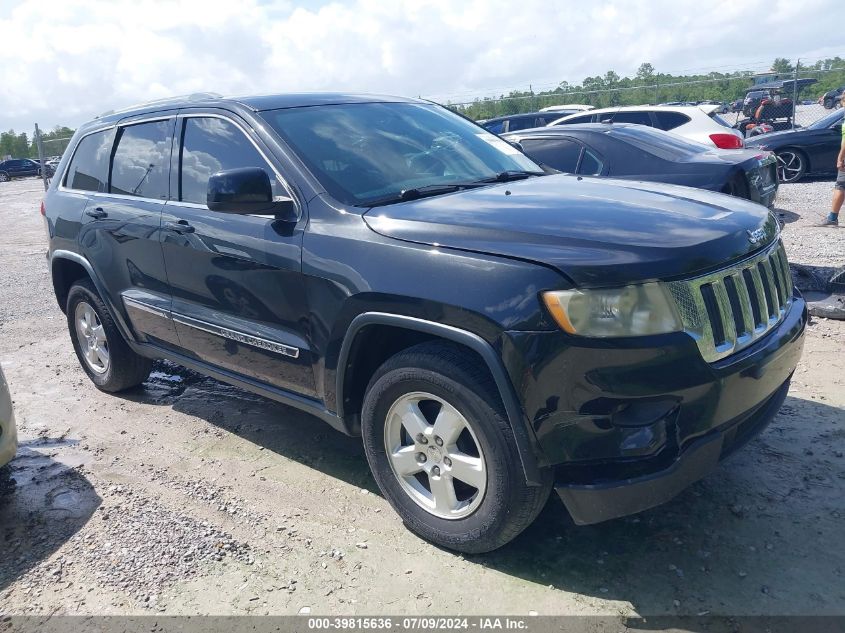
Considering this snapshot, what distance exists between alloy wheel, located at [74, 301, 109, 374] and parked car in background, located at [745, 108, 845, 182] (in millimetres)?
12043

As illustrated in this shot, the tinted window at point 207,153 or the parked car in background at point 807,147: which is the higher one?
the tinted window at point 207,153

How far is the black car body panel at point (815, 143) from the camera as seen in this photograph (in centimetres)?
1367

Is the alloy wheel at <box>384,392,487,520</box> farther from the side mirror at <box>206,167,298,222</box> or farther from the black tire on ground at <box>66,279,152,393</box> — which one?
the black tire on ground at <box>66,279,152,393</box>

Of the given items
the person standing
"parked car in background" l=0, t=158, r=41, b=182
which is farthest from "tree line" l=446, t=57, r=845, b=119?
"parked car in background" l=0, t=158, r=41, b=182

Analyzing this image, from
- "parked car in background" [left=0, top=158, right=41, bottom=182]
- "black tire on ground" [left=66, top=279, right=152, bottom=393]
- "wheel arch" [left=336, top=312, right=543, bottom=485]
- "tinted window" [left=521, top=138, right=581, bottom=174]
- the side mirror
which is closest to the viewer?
"wheel arch" [left=336, top=312, right=543, bottom=485]

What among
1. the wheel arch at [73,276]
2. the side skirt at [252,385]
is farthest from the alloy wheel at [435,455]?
the wheel arch at [73,276]

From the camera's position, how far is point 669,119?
12.7 metres

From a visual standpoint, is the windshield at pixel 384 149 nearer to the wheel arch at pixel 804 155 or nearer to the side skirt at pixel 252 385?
the side skirt at pixel 252 385

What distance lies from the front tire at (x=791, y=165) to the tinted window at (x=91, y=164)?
41.4 ft

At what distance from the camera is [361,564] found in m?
3.14

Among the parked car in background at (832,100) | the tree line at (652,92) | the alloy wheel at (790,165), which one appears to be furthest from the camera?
the parked car in background at (832,100)

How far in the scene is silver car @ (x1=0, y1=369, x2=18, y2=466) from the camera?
12.4 ft

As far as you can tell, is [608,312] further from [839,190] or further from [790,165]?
[790,165]

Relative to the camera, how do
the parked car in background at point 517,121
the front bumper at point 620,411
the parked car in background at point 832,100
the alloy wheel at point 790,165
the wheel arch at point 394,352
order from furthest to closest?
the parked car in background at point 832,100
the parked car in background at point 517,121
the alloy wheel at point 790,165
the wheel arch at point 394,352
the front bumper at point 620,411
